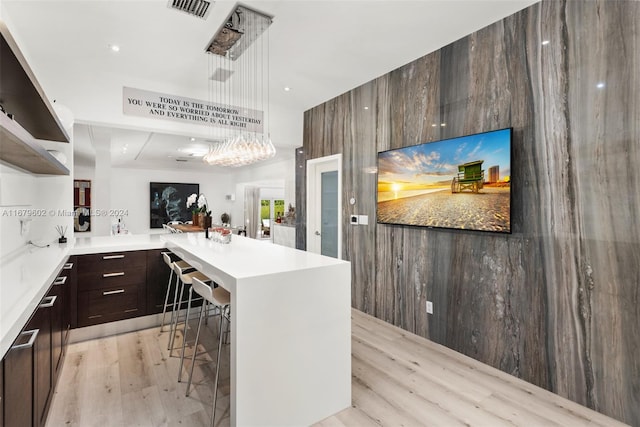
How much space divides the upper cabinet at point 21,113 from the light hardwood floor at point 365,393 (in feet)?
5.41

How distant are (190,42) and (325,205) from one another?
268 cm

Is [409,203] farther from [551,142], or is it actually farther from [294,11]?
[294,11]

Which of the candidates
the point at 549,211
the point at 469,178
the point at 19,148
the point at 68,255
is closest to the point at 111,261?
the point at 68,255

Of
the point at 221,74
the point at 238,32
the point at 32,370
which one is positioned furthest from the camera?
the point at 221,74

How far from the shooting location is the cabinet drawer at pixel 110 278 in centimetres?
313

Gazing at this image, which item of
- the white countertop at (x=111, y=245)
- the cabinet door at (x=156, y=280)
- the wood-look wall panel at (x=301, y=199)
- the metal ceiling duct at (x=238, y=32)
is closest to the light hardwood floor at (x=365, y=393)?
the cabinet door at (x=156, y=280)

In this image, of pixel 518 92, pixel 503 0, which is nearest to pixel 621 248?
pixel 518 92

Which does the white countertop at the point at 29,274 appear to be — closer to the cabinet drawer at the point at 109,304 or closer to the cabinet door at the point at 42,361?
the cabinet door at the point at 42,361

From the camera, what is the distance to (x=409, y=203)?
3.35m

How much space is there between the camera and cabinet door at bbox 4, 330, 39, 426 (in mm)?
1129

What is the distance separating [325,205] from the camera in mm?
4848

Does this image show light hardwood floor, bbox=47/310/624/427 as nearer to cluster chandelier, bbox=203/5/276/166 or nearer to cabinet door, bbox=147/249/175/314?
cabinet door, bbox=147/249/175/314

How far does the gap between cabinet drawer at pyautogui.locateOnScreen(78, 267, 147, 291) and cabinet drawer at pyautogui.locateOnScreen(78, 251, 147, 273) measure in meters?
0.02

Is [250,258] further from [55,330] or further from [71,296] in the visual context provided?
[71,296]
